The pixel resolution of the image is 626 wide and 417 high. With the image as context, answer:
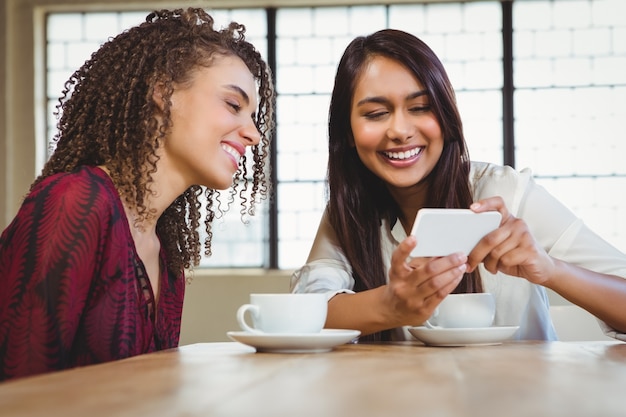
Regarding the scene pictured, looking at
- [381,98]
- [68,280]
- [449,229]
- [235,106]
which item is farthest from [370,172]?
[68,280]

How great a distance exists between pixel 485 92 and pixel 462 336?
534cm

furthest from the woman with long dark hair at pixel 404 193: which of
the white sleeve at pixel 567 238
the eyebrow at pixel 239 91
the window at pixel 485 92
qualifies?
the window at pixel 485 92

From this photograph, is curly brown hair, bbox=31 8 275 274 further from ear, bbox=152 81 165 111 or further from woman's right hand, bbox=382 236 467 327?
woman's right hand, bbox=382 236 467 327

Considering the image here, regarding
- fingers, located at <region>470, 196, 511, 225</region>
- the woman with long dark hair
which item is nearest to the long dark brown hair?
the woman with long dark hair

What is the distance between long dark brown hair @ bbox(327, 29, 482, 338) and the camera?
6.81 feet

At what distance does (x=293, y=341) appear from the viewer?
4.10ft

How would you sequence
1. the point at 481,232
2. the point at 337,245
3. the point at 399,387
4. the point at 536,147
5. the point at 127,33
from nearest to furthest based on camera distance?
the point at 399,387
the point at 481,232
the point at 127,33
the point at 337,245
the point at 536,147

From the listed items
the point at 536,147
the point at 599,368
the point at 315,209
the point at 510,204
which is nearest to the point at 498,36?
the point at 536,147

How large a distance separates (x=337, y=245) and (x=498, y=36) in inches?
189

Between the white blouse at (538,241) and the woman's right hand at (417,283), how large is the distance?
248mm

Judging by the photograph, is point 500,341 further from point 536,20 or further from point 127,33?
point 536,20

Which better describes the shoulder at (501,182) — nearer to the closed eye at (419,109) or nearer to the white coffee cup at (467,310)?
the closed eye at (419,109)

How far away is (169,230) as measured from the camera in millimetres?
1999

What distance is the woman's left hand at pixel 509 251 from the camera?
1510mm
